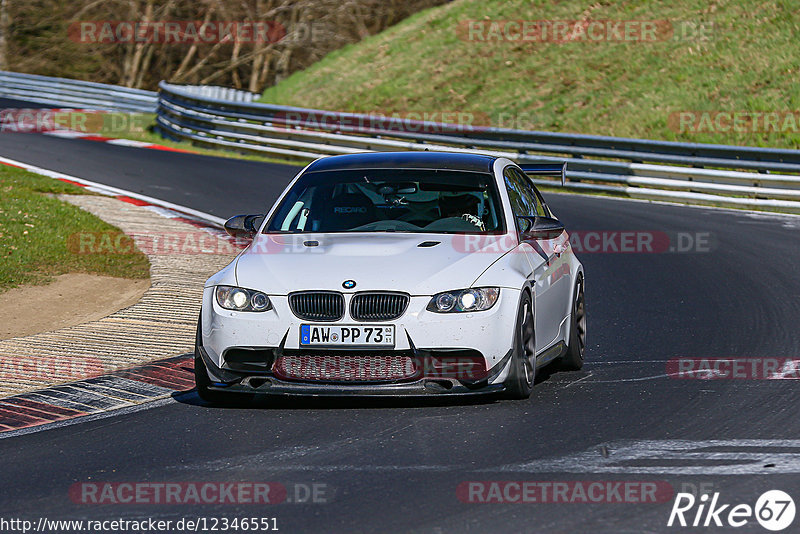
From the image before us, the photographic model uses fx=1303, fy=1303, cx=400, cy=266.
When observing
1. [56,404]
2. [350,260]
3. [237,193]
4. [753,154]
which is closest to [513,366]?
[350,260]

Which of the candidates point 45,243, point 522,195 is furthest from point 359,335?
point 45,243

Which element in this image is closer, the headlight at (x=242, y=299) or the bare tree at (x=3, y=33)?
the headlight at (x=242, y=299)

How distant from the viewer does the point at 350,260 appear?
26.3 ft

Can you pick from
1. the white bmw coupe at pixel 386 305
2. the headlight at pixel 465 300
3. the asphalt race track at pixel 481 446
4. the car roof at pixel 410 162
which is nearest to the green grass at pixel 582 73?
the car roof at pixel 410 162

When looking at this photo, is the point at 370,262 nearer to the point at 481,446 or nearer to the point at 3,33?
the point at 481,446

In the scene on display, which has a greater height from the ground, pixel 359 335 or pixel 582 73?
pixel 359 335

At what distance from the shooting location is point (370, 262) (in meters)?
7.96

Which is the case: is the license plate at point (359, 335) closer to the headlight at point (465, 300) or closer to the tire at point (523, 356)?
the headlight at point (465, 300)

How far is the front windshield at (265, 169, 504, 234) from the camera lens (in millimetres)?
8828

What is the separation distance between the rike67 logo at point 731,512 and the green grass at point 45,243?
865 cm

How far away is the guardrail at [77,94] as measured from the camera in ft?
119

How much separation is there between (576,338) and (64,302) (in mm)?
5397

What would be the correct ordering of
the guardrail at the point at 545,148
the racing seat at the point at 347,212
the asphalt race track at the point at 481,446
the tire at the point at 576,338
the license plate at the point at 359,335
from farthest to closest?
the guardrail at the point at 545,148
the tire at the point at 576,338
the racing seat at the point at 347,212
the license plate at the point at 359,335
the asphalt race track at the point at 481,446

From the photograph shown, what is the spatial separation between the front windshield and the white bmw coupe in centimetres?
1
